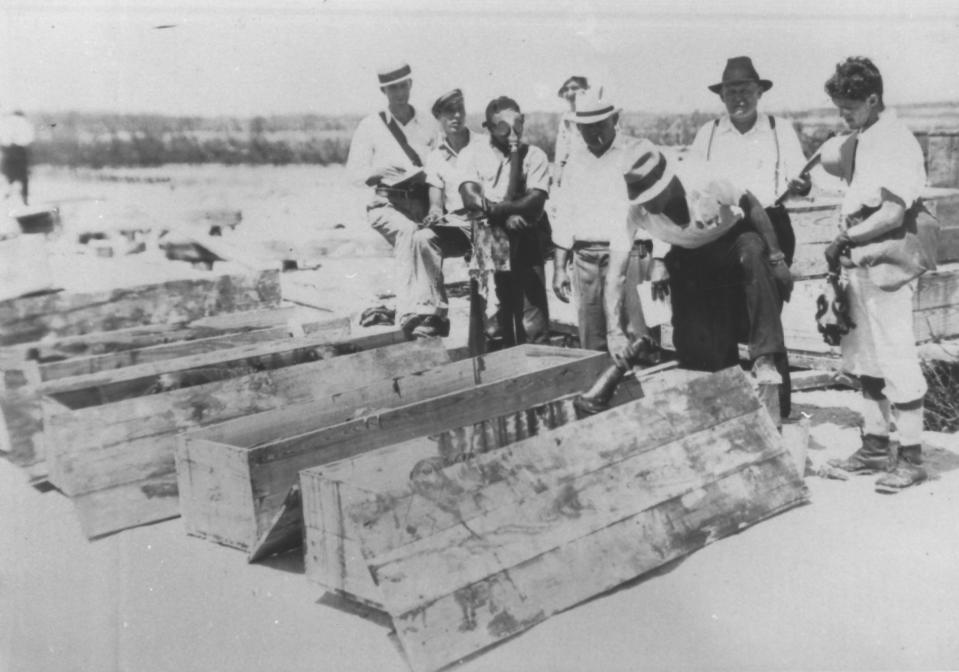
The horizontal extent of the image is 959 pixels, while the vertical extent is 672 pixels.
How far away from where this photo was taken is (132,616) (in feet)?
14.8

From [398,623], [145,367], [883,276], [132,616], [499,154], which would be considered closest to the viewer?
[398,623]

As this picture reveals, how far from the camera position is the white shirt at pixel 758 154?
595 centimetres

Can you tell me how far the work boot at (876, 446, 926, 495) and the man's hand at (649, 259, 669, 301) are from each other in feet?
5.20

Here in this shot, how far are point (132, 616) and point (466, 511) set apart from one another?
1650 mm

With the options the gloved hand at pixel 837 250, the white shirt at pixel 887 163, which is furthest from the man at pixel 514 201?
the white shirt at pixel 887 163

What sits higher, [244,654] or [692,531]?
[692,531]

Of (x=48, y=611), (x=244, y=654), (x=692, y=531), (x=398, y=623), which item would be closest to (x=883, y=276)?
(x=692, y=531)

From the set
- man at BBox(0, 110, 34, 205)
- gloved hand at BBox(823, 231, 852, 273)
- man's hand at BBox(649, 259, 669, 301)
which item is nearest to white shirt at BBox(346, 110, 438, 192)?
man's hand at BBox(649, 259, 669, 301)

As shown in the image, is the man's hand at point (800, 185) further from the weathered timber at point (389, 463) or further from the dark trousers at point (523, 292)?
the weathered timber at point (389, 463)

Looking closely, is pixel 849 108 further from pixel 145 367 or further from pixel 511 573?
pixel 145 367

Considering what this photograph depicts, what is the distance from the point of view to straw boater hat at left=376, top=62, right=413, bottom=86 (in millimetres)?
6441

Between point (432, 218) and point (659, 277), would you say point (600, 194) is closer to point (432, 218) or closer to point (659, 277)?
point (659, 277)

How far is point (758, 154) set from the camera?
6.02m

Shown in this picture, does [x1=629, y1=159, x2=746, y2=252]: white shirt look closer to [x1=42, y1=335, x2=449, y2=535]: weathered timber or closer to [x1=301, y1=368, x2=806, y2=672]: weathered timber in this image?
[x1=301, y1=368, x2=806, y2=672]: weathered timber
